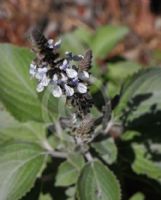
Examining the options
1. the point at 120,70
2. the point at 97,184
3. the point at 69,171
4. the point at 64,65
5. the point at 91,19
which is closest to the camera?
the point at 64,65

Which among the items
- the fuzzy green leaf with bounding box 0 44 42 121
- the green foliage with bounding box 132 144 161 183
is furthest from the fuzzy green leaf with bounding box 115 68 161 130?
the fuzzy green leaf with bounding box 0 44 42 121

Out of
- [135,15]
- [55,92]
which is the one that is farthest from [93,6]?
[55,92]

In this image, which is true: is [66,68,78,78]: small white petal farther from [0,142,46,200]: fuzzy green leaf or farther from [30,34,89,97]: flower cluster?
[0,142,46,200]: fuzzy green leaf

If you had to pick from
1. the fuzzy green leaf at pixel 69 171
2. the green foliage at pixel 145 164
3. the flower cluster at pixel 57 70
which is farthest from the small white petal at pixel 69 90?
the green foliage at pixel 145 164

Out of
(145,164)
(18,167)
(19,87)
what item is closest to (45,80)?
(18,167)

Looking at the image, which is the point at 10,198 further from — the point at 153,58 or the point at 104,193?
the point at 153,58

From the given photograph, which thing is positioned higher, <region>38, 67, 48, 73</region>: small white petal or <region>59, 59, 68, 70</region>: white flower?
<region>38, 67, 48, 73</region>: small white petal

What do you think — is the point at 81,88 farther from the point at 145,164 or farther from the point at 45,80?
the point at 145,164
